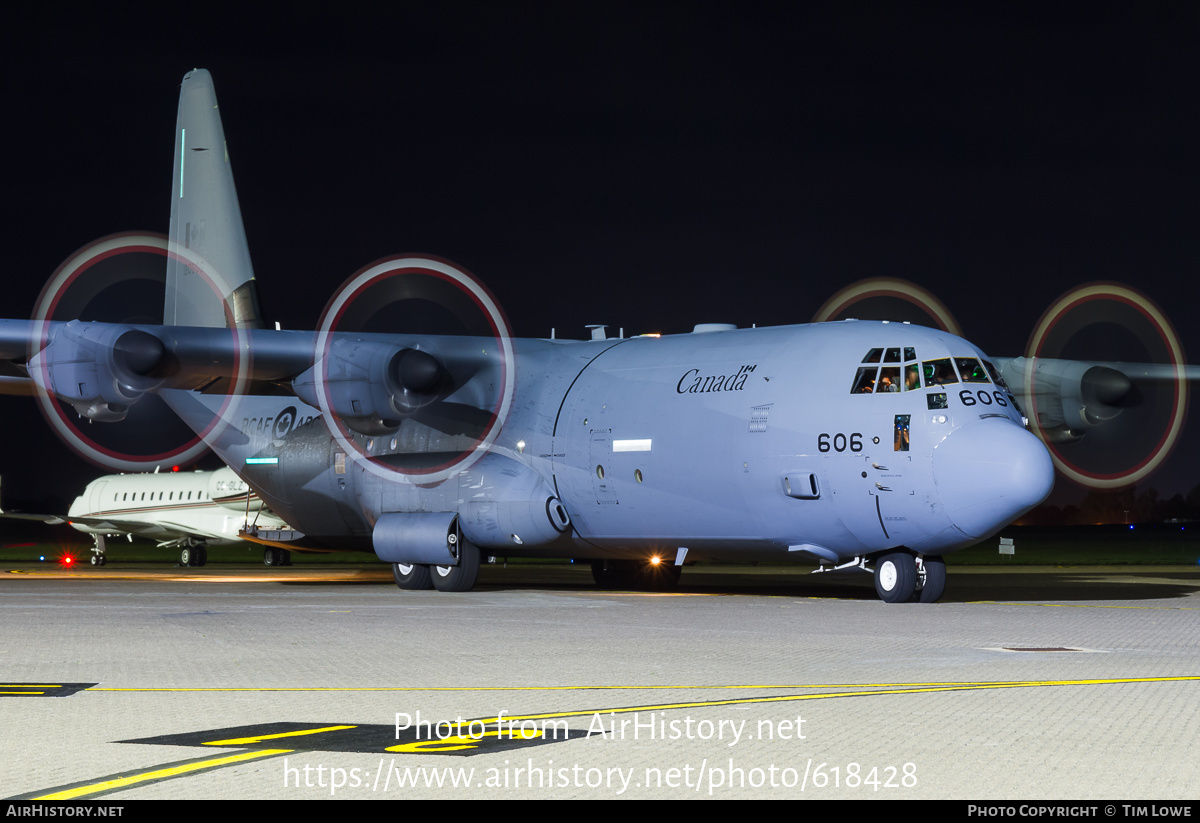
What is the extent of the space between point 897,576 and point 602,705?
37.7ft

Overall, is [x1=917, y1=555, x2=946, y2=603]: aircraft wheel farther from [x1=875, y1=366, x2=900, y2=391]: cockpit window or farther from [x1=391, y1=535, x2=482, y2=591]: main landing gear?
[x1=391, y1=535, x2=482, y2=591]: main landing gear

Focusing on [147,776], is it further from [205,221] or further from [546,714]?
[205,221]

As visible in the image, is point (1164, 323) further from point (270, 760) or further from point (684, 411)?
point (270, 760)

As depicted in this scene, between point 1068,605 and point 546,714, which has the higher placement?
point 1068,605

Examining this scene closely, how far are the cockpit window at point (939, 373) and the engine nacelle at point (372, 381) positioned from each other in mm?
9171

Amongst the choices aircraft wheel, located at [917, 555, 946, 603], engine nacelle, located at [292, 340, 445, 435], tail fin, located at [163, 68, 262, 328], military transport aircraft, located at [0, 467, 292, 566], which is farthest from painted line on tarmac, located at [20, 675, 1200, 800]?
military transport aircraft, located at [0, 467, 292, 566]

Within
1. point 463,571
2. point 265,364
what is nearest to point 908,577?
point 463,571

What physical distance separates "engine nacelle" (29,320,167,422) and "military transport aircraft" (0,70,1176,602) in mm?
35

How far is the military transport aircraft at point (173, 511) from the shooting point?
4641 cm

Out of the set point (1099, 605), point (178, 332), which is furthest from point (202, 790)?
point (178, 332)

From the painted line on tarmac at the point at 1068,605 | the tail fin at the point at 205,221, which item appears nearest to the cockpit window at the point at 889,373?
the painted line on tarmac at the point at 1068,605

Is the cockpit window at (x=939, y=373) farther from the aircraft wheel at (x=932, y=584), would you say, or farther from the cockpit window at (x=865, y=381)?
the aircraft wheel at (x=932, y=584)

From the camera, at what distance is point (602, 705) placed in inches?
346

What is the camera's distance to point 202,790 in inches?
236
